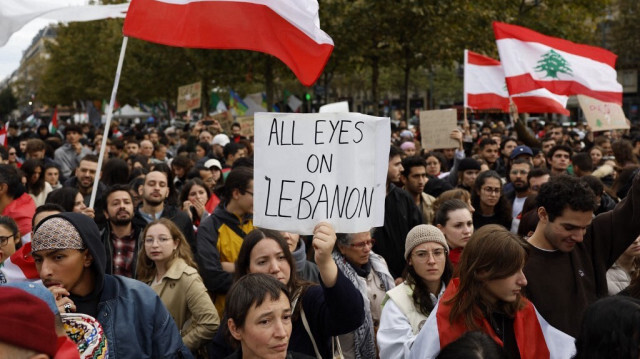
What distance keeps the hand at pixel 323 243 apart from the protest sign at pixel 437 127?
8.00m

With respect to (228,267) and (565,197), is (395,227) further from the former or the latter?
(565,197)

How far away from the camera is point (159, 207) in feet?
22.8

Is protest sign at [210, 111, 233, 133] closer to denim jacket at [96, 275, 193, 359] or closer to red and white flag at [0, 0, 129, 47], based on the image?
red and white flag at [0, 0, 129, 47]

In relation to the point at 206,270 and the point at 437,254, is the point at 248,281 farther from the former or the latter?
the point at 206,270

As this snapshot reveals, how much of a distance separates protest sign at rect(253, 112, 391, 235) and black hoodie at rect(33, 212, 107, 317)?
74 cm

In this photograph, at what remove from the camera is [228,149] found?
439 inches

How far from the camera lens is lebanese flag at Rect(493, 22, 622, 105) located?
1088 centimetres

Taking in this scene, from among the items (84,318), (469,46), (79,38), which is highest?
(79,38)

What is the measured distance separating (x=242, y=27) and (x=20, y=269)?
8.20 ft

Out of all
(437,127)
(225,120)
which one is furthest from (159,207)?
(225,120)

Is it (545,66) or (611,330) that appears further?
(545,66)

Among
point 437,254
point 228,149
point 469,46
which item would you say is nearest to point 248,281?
point 437,254

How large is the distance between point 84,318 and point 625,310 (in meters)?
2.02

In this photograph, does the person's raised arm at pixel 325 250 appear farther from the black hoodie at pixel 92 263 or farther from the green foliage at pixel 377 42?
the green foliage at pixel 377 42
